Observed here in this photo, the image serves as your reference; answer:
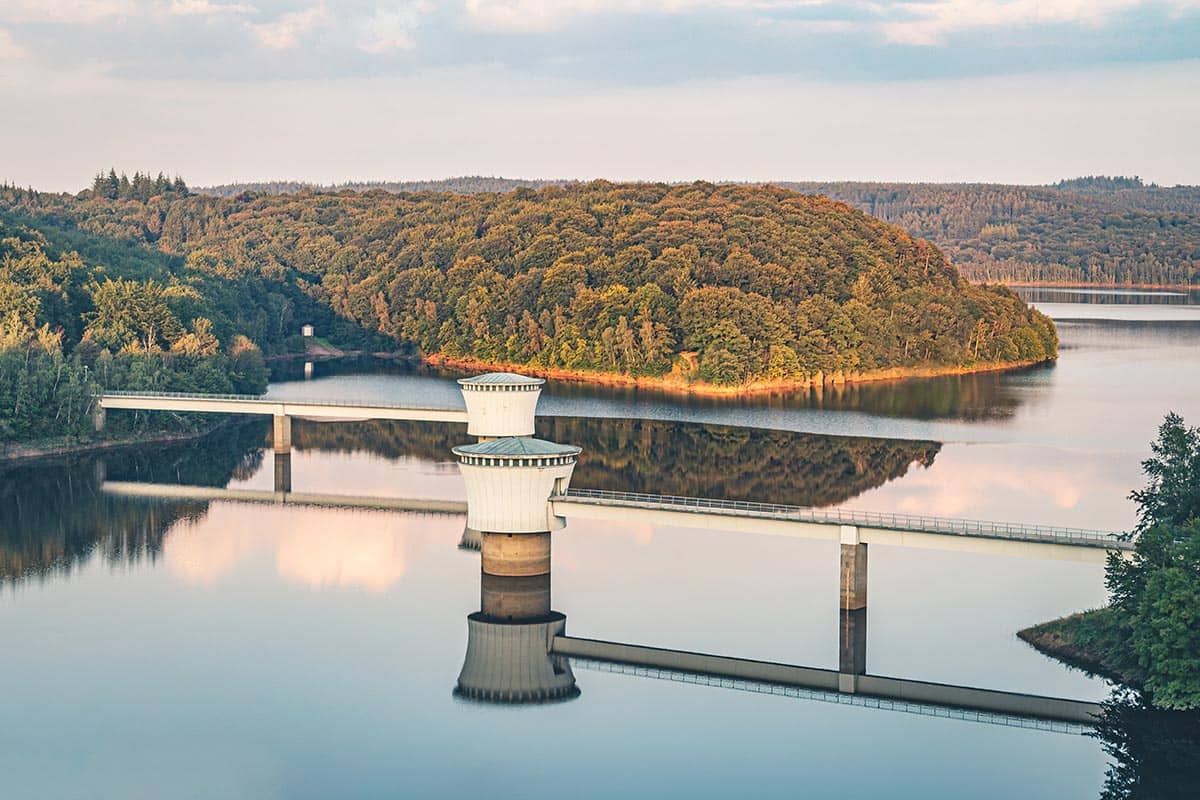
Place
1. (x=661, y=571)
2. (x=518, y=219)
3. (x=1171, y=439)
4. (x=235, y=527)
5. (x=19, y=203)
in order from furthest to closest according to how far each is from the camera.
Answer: (x=19, y=203)
(x=518, y=219)
(x=235, y=527)
(x=661, y=571)
(x=1171, y=439)

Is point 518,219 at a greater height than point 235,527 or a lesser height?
greater

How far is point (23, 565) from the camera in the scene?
56.1 metres

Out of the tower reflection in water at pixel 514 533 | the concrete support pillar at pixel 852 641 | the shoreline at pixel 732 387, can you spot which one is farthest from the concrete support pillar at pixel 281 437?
the shoreline at pixel 732 387

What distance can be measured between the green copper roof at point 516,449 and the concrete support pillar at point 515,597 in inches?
152

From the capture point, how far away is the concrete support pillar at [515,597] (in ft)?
161

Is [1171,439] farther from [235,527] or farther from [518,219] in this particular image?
[518,219]

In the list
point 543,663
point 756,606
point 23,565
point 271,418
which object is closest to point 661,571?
point 756,606

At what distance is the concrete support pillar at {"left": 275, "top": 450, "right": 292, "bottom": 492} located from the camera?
73.1 metres

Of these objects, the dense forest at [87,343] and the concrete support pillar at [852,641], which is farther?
the dense forest at [87,343]

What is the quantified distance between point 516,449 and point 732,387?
61.7 metres

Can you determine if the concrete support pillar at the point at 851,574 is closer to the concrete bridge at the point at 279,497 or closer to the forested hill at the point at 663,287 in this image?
the concrete bridge at the point at 279,497

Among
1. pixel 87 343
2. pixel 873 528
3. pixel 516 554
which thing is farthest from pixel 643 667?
pixel 87 343

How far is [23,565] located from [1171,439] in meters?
37.4

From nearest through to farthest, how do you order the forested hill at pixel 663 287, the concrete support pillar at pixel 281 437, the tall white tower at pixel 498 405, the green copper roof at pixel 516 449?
the green copper roof at pixel 516 449 < the tall white tower at pixel 498 405 < the concrete support pillar at pixel 281 437 < the forested hill at pixel 663 287
